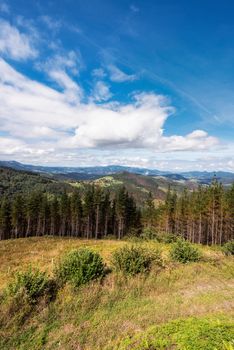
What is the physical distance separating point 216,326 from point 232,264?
1104 cm

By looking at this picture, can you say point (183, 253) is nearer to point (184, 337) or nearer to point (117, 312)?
point (117, 312)

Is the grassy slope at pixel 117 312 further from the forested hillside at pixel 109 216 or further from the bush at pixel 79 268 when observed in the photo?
the forested hillside at pixel 109 216

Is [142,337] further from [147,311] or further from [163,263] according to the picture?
[163,263]

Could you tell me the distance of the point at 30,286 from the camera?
1052 cm

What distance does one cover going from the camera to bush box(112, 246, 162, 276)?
13.9 metres

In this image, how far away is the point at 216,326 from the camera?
7488 mm

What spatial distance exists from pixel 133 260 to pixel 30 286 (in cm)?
594

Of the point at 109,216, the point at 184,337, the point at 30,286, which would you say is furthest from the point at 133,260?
the point at 109,216

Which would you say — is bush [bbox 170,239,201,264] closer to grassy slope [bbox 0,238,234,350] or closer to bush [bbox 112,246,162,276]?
bush [bbox 112,246,162,276]

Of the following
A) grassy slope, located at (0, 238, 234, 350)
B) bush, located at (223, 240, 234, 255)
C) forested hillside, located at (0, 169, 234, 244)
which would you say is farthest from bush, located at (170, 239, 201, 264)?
forested hillside, located at (0, 169, 234, 244)

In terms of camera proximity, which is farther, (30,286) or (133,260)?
(133,260)

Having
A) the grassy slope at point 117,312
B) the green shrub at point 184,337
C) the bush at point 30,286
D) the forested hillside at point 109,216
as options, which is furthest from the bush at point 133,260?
the forested hillside at point 109,216

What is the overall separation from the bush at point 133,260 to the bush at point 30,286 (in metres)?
4.34

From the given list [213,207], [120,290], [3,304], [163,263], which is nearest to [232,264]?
[163,263]
